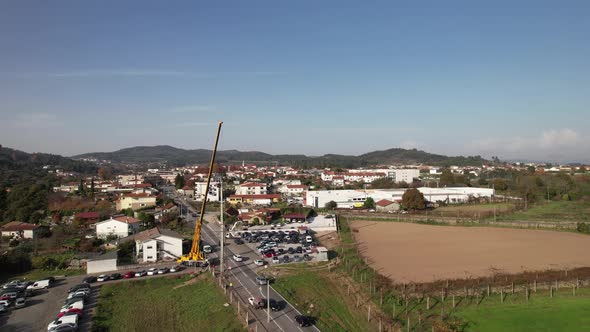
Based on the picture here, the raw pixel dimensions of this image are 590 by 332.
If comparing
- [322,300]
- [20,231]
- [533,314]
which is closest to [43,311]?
[322,300]

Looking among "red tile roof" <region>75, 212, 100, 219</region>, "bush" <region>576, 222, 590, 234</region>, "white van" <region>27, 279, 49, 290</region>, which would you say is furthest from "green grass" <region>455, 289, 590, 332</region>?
"red tile roof" <region>75, 212, 100, 219</region>

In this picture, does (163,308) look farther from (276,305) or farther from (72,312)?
(276,305)

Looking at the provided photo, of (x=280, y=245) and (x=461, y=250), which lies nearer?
(x=461, y=250)

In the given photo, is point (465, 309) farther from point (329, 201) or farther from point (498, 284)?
point (329, 201)

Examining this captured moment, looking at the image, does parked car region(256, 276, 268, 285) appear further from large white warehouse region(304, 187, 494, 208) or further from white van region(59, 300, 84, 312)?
large white warehouse region(304, 187, 494, 208)

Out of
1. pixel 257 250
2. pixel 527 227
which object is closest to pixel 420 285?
pixel 257 250
